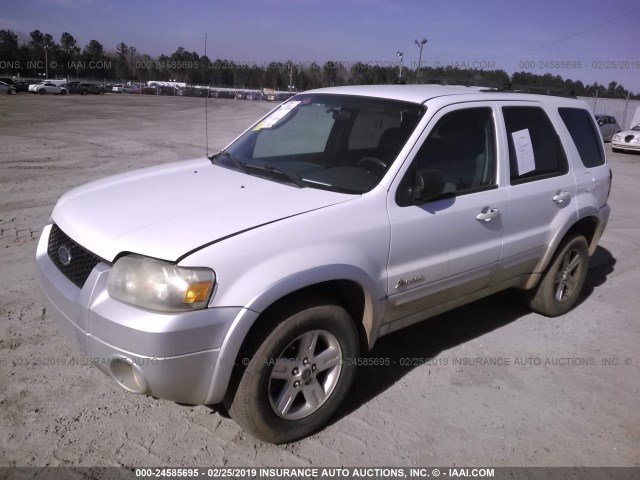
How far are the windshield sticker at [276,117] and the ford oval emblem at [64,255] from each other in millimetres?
1853

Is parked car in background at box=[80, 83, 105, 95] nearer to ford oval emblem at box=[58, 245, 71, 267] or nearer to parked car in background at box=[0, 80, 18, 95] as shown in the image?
parked car in background at box=[0, 80, 18, 95]

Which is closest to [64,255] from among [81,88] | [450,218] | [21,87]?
[450,218]

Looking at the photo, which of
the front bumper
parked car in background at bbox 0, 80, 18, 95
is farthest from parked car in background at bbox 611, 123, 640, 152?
parked car in background at bbox 0, 80, 18, 95

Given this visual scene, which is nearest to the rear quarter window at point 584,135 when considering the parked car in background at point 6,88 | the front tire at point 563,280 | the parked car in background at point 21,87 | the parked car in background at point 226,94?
the front tire at point 563,280

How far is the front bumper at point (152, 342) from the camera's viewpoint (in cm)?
242

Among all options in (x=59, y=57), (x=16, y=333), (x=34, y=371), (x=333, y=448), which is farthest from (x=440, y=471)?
(x=59, y=57)

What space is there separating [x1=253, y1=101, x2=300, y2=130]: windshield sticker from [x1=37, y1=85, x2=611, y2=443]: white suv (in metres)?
0.02

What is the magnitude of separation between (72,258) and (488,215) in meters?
2.64

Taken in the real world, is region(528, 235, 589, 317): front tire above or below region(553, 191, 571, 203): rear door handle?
below

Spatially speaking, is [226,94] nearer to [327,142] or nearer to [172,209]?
[327,142]

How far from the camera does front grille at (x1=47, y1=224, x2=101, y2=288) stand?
2773mm

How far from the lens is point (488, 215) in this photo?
3693 millimetres

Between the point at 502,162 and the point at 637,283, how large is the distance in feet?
11.1

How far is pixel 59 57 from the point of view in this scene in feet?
297
